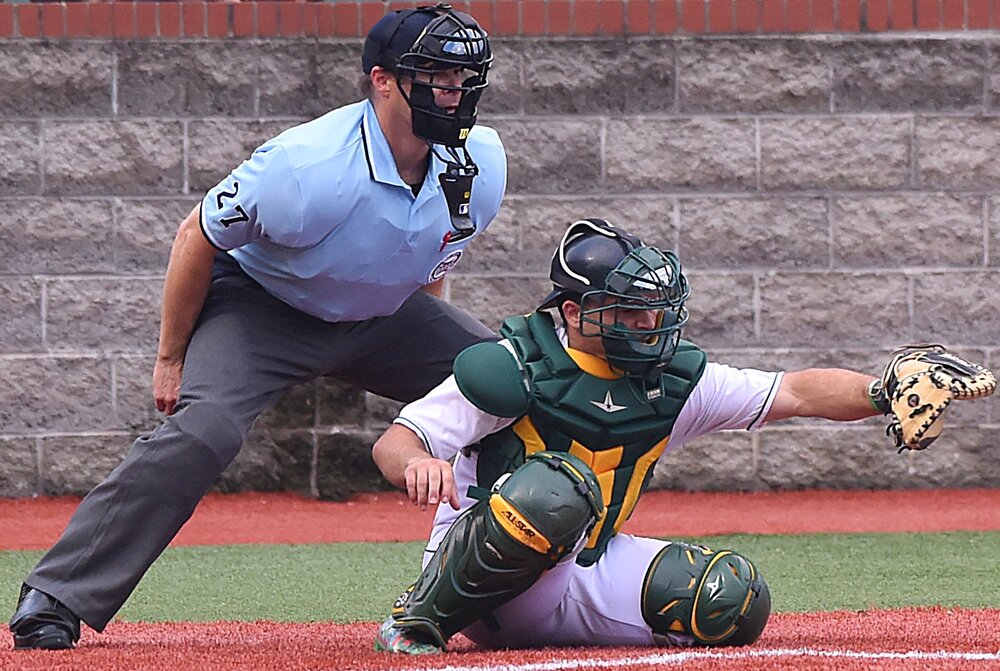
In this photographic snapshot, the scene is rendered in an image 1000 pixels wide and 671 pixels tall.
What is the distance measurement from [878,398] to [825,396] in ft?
0.64

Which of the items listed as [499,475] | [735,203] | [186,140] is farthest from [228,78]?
[499,475]

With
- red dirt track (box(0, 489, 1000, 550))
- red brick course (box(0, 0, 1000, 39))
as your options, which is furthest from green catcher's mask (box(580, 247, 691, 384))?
red brick course (box(0, 0, 1000, 39))

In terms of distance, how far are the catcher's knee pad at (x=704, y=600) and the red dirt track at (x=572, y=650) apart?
70mm

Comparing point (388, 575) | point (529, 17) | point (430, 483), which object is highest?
point (529, 17)

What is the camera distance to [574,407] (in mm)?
4234

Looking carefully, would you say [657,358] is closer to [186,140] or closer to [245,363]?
[245,363]

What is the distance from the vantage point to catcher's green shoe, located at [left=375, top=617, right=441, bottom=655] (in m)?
4.20

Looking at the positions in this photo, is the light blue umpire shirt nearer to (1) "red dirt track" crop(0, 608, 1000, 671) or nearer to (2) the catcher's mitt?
(1) "red dirt track" crop(0, 608, 1000, 671)

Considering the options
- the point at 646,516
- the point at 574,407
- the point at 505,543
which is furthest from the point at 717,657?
the point at 646,516

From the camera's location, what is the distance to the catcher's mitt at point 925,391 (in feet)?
12.9

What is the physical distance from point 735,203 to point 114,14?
3.58 m

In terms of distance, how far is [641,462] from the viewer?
4.36 metres

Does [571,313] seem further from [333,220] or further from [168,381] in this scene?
[168,381]

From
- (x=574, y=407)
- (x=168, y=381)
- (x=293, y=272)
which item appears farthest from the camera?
(x=168, y=381)
